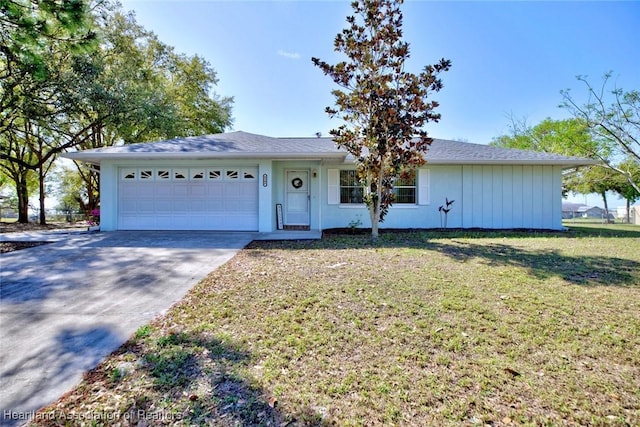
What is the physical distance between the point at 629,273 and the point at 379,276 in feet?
13.1

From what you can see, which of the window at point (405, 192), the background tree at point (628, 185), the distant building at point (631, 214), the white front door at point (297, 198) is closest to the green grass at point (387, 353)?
the white front door at point (297, 198)

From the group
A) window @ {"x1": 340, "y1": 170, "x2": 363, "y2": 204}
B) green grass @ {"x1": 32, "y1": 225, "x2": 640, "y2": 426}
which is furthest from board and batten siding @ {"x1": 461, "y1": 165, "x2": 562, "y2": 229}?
green grass @ {"x1": 32, "y1": 225, "x2": 640, "y2": 426}

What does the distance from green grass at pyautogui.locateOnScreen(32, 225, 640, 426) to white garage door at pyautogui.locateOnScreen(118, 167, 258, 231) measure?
5183 millimetres

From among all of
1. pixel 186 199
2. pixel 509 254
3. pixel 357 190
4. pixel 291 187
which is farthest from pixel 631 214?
pixel 186 199

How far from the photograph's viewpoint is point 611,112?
16.1 m

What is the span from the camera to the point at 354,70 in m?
8.16

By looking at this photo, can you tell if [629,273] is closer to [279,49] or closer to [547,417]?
[547,417]

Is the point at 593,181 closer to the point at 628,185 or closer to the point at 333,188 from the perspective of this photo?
the point at 628,185

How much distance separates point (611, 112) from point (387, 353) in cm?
2092

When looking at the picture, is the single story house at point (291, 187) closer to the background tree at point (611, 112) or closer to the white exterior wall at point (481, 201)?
the white exterior wall at point (481, 201)

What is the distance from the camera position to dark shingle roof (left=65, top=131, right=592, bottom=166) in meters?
9.21

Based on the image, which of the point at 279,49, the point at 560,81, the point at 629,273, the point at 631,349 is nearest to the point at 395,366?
the point at 631,349

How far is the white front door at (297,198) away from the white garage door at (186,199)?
1.58 m

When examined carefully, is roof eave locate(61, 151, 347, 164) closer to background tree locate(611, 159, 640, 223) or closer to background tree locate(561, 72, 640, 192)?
background tree locate(561, 72, 640, 192)
